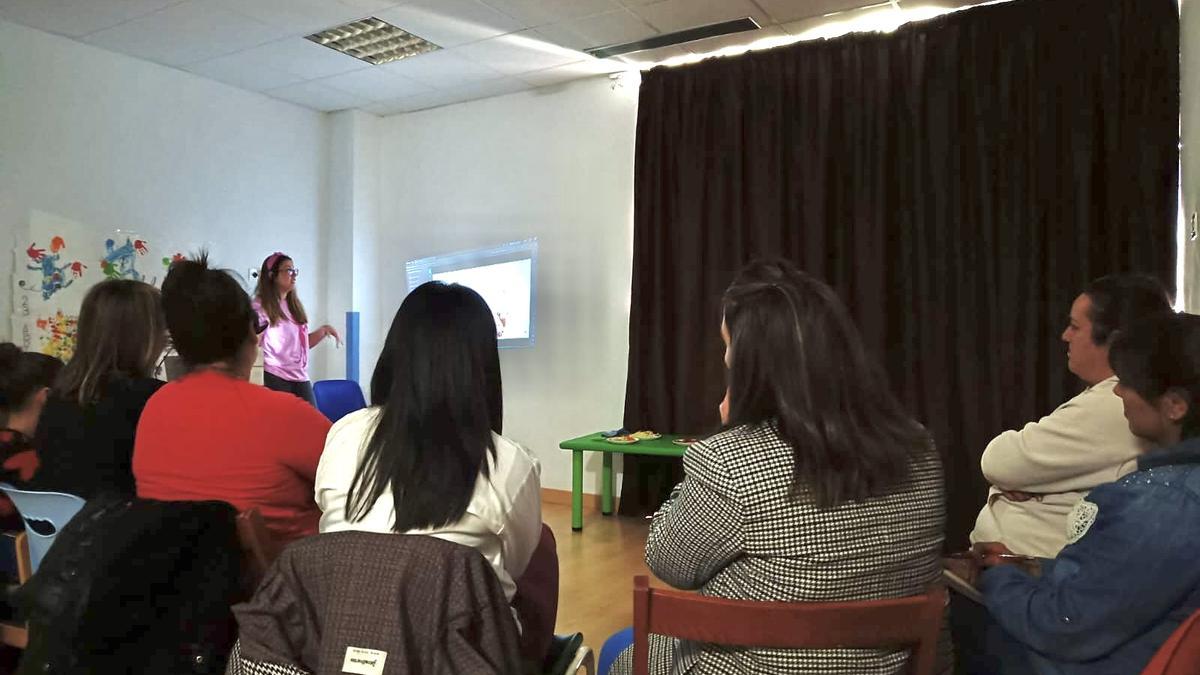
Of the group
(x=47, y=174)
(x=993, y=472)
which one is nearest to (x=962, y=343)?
(x=993, y=472)

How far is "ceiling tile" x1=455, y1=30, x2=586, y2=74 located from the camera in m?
4.30

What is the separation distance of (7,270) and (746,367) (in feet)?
13.9

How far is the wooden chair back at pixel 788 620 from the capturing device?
3.51 feet

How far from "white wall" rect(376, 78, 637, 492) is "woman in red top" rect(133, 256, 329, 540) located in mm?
3203

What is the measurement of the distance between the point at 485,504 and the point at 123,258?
406 centimetres

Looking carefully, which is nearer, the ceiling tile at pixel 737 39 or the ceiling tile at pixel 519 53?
the ceiling tile at pixel 737 39

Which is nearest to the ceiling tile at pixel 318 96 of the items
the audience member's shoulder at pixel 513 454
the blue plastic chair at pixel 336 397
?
the blue plastic chair at pixel 336 397

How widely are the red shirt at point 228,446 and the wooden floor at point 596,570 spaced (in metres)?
1.13

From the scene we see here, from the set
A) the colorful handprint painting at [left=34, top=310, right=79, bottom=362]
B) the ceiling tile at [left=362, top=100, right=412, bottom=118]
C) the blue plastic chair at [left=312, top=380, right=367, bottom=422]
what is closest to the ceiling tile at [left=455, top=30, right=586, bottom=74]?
the ceiling tile at [left=362, top=100, right=412, bottom=118]

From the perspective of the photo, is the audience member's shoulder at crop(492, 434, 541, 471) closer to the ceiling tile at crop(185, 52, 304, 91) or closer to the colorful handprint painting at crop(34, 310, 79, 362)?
the colorful handprint painting at crop(34, 310, 79, 362)

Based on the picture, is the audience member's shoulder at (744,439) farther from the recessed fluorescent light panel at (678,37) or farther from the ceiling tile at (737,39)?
the ceiling tile at (737,39)

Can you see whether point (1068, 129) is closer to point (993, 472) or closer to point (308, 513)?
point (993, 472)

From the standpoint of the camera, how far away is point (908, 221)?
3.90m

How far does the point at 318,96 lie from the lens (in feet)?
17.4
